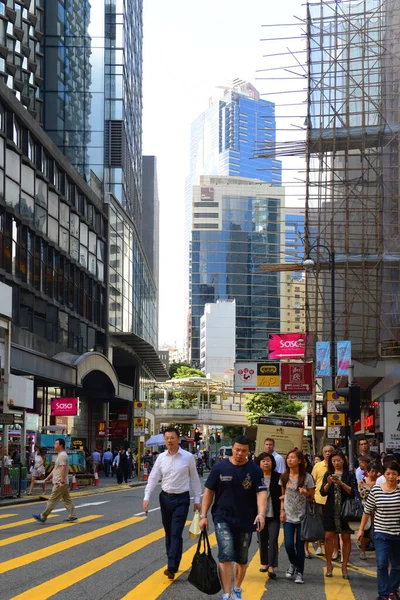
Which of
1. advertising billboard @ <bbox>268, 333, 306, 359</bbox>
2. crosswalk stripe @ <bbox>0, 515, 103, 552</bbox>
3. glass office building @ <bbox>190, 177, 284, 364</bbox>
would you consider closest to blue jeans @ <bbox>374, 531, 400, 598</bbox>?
crosswalk stripe @ <bbox>0, 515, 103, 552</bbox>

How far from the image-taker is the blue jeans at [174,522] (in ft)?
37.3

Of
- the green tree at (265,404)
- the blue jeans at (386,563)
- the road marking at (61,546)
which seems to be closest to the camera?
the blue jeans at (386,563)

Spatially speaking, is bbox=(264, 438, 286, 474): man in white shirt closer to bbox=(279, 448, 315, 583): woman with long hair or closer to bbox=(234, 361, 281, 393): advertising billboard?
bbox=(279, 448, 315, 583): woman with long hair

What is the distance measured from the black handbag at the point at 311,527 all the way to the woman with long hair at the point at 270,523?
706 millimetres

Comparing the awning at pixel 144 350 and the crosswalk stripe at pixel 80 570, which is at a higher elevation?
the awning at pixel 144 350

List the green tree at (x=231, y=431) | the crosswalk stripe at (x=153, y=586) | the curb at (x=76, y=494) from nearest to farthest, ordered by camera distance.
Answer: the crosswalk stripe at (x=153, y=586), the curb at (x=76, y=494), the green tree at (x=231, y=431)

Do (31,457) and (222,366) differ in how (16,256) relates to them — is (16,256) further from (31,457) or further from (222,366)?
(222,366)

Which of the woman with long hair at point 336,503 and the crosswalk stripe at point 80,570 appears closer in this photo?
the crosswalk stripe at point 80,570

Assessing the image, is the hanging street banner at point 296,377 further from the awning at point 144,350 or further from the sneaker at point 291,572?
the sneaker at point 291,572

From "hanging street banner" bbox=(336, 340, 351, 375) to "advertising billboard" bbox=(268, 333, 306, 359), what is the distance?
23.8 metres

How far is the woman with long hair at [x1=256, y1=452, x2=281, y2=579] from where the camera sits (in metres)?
12.4

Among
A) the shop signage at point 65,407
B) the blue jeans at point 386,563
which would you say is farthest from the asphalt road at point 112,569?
the shop signage at point 65,407

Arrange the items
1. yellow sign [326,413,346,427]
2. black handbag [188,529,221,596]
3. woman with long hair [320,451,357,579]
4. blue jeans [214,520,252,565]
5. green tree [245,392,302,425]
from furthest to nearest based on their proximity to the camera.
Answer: green tree [245,392,302,425] < yellow sign [326,413,346,427] < woman with long hair [320,451,357,579] < blue jeans [214,520,252,565] < black handbag [188,529,221,596]

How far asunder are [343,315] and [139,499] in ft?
45.8
